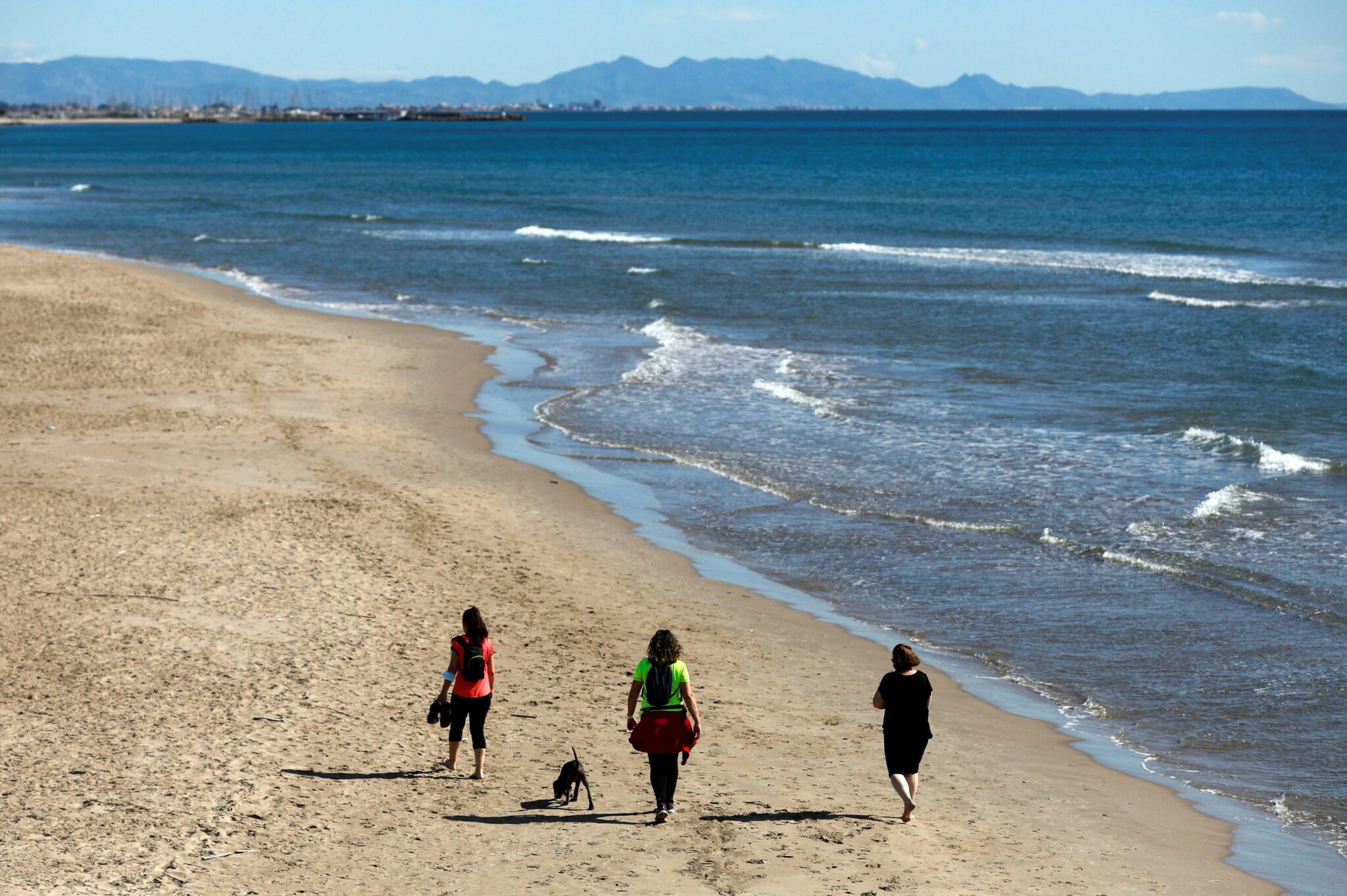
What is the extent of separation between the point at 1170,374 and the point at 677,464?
12.4 metres

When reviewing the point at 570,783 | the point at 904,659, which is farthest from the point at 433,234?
the point at 904,659

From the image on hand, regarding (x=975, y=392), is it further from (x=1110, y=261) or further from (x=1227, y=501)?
(x=1110, y=261)

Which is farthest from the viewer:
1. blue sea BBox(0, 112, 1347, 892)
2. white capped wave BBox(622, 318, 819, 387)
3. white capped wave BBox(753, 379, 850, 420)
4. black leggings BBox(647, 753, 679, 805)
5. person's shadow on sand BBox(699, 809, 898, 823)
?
white capped wave BBox(622, 318, 819, 387)

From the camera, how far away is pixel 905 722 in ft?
28.6

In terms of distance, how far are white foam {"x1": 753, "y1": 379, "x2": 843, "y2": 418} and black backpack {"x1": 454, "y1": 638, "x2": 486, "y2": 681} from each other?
14.6m

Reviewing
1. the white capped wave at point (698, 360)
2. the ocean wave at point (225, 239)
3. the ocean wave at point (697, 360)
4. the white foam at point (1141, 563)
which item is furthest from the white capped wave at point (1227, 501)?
the ocean wave at point (225, 239)

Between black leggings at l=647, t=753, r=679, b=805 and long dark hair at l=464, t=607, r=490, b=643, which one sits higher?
long dark hair at l=464, t=607, r=490, b=643

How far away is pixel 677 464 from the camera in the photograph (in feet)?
65.2

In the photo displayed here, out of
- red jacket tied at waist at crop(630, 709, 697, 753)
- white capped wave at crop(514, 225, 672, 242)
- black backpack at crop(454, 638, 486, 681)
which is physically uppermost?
white capped wave at crop(514, 225, 672, 242)

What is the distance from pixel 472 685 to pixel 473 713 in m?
0.20

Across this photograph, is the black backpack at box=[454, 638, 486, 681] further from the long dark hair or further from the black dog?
the black dog

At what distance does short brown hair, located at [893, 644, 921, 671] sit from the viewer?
8.48 metres

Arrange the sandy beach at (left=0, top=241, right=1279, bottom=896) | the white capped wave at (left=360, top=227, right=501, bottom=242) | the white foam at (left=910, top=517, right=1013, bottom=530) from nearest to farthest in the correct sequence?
the sandy beach at (left=0, top=241, right=1279, bottom=896), the white foam at (left=910, top=517, right=1013, bottom=530), the white capped wave at (left=360, top=227, right=501, bottom=242)

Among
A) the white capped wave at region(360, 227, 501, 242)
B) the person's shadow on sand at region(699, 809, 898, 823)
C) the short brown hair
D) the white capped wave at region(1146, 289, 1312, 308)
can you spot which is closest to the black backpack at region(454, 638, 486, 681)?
the person's shadow on sand at region(699, 809, 898, 823)
